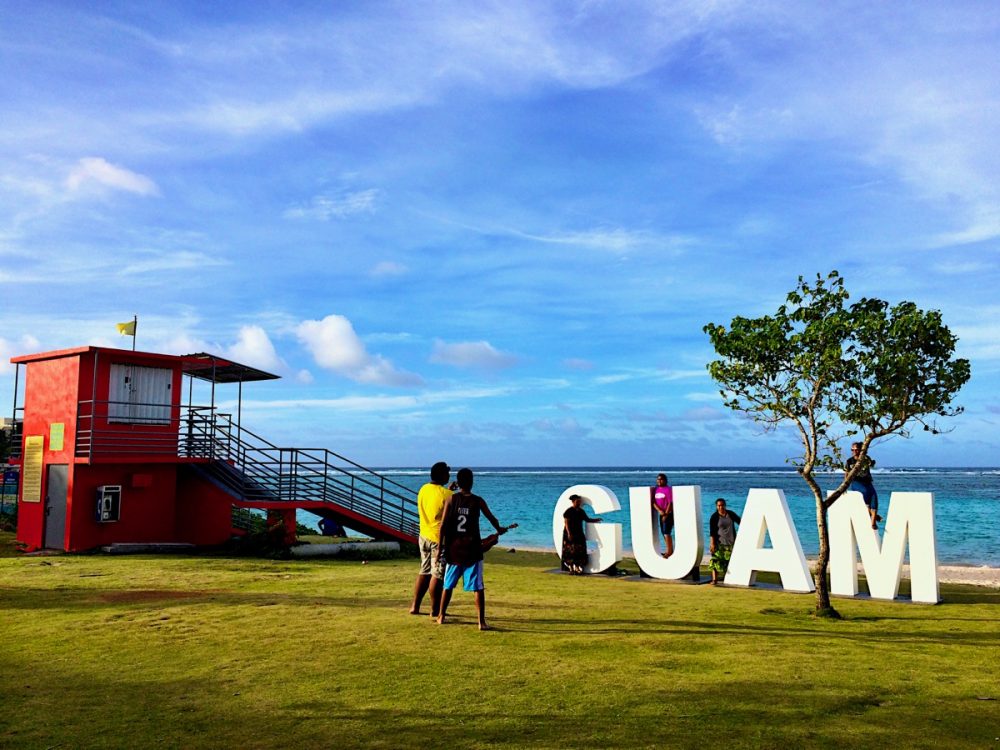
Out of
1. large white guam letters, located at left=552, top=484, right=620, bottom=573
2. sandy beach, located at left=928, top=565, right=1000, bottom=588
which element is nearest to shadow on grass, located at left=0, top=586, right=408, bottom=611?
large white guam letters, located at left=552, top=484, right=620, bottom=573

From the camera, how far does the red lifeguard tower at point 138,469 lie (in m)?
19.7

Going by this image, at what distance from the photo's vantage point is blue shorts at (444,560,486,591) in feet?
33.2

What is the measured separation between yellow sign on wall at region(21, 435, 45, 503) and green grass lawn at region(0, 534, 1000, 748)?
7.49 meters

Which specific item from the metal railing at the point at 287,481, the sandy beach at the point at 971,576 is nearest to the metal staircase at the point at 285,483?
the metal railing at the point at 287,481

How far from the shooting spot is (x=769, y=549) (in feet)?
47.8

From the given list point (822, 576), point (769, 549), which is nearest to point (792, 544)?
point (769, 549)

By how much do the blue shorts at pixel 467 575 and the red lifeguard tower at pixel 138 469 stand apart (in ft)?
34.9

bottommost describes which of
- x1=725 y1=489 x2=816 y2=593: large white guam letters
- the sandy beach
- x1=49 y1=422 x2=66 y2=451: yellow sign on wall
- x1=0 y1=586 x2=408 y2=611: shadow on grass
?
the sandy beach

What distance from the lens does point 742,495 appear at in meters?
76.4

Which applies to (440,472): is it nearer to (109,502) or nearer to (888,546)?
(888,546)

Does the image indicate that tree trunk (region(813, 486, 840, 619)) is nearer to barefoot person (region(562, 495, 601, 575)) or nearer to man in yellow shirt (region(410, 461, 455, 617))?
man in yellow shirt (region(410, 461, 455, 617))

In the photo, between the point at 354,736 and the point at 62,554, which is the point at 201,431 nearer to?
the point at 62,554

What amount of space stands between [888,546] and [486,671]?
908 cm

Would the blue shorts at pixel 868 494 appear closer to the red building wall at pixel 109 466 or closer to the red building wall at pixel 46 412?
the red building wall at pixel 109 466
